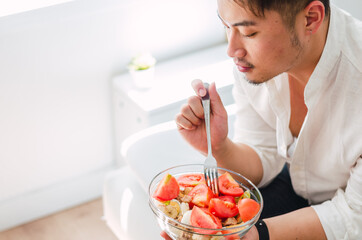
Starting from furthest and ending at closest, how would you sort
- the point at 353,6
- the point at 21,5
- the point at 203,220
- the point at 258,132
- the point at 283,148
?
the point at 21,5 → the point at 353,6 → the point at 258,132 → the point at 283,148 → the point at 203,220

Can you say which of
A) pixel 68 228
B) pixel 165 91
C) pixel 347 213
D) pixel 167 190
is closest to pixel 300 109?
pixel 347 213

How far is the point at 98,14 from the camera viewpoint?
2264 mm

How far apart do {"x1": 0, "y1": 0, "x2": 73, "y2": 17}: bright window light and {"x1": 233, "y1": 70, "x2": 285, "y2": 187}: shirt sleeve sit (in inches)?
37.3

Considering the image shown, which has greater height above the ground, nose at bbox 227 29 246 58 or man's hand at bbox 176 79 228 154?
nose at bbox 227 29 246 58

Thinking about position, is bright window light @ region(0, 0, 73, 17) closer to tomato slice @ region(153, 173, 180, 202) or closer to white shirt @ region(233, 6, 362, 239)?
white shirt @ region(233, 6, 362, 239)

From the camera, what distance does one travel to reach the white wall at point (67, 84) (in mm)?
2160

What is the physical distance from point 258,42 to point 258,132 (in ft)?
1.40

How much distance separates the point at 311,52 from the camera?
4.38ft

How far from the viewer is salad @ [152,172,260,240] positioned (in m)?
1.05

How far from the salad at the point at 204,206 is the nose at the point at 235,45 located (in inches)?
12.4

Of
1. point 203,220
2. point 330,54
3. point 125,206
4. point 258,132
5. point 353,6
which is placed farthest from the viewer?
point 353,6

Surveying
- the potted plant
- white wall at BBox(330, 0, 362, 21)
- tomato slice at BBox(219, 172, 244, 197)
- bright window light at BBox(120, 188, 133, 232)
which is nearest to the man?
tomato slice at BBox(219, 172, 244, 197)

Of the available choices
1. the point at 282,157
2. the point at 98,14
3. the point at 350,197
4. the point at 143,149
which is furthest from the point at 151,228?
the point at 98,14

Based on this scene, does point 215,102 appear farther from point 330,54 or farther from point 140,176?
point 140,176
